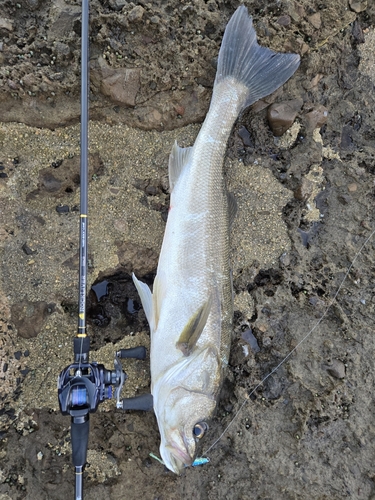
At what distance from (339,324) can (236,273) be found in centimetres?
114

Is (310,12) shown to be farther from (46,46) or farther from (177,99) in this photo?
(46,46)

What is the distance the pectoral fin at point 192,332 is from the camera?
9.86 ft

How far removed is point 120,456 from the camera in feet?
11.0

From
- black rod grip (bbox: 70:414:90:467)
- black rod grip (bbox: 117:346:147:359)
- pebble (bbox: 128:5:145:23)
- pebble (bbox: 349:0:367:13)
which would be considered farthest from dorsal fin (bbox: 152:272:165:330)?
pebble (bbox: 349:0:367:13)

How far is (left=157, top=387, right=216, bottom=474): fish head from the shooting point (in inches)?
111

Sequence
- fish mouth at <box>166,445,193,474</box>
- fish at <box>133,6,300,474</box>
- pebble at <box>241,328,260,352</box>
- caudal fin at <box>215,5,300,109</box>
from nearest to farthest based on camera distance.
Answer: fish mouth at <box>166,445,193,474</box> → fish at <box>133,6,300,474</box> → caudal fin at <box>215,5,300,109</box> → pebble at <box>241,328,260,352</box>

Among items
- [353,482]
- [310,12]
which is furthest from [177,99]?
[353,482]

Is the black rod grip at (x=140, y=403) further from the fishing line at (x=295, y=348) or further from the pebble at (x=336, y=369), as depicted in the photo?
the pebble at (x=336, y=369)

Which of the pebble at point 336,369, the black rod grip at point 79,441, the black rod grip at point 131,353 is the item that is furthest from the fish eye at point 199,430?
the pebble at point 336,369

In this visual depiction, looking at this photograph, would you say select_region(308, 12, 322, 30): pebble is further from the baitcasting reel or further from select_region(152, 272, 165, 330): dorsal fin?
the baitcasting reel

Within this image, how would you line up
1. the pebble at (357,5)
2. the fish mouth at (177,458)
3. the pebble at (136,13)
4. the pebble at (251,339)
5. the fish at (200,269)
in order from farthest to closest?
the pebble at (357,5), the pebble at (251,339), the pebble at (136,13), the fish at (200,269), the fish mouth at (177,458)

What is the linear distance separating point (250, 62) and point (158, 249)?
2.02 metres

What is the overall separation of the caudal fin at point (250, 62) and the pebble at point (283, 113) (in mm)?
204

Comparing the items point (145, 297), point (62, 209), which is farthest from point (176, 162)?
point (145, 297)
